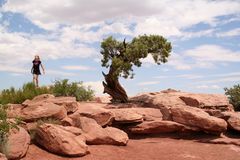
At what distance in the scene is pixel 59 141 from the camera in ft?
45.3

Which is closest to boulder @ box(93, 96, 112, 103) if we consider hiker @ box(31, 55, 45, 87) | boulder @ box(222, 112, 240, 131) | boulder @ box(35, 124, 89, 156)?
hiker @ box(31, 55, 45, 87)

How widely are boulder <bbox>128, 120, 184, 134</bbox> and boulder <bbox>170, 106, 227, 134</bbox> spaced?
0.44 meters

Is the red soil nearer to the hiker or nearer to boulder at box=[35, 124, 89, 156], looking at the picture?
boulder at box=[35, 124, 89, 156]

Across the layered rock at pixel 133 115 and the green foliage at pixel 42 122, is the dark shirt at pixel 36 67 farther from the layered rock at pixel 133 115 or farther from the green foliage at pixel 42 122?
the green foliage at pixel 42 122

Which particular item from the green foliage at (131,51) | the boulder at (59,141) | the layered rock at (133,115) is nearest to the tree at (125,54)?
the green foliage at (131,51)

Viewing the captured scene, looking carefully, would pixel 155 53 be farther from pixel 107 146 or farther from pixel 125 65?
pixel 107 146

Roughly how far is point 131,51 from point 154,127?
812cm

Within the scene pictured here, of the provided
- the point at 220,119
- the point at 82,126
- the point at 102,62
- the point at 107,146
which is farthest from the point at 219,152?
the point at 102,62

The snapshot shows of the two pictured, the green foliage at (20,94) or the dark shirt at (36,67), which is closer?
the green foliage at (20,94)

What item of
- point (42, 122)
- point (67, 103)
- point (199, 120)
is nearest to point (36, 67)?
point (67, 103)

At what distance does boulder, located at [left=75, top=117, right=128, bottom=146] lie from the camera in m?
15.7

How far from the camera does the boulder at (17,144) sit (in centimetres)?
1247

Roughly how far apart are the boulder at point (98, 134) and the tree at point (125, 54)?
Result: 9749mm

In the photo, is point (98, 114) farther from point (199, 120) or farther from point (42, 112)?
point (199, 120)
